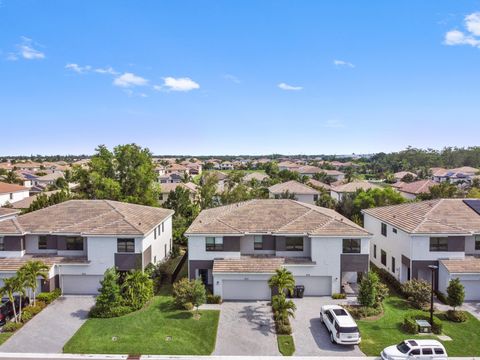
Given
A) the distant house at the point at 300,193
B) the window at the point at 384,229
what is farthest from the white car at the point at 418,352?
the distant house at the point at 300,193

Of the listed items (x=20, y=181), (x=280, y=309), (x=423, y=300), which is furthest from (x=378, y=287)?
(x=20, y=181)

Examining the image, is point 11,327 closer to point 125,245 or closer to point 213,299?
point 125,245

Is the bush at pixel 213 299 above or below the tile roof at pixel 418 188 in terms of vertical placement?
below

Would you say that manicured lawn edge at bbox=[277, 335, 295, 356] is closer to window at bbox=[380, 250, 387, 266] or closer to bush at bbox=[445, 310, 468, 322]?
bush at bbox=[445, 310, 468, 322]

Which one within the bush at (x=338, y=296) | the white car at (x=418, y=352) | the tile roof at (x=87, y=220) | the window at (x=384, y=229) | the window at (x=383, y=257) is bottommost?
the bush at (x=338, y=296)

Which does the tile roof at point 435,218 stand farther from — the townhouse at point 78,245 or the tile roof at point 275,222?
the townhouse at point 78,245

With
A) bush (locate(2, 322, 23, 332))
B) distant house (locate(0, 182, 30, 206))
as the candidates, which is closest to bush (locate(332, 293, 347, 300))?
bush (locate(2, 322, 23, 332))
